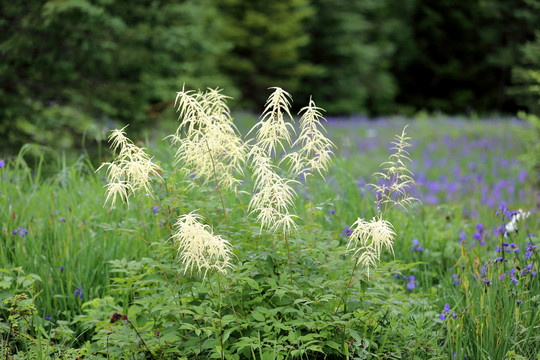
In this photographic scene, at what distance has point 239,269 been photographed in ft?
6.86

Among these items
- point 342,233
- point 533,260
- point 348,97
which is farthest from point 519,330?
point 348,97

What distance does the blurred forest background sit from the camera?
634 centimetres

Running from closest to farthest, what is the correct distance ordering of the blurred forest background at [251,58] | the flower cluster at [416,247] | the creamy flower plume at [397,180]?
the creamy flower plume at [397,180] → the flower cluster at [416,247] → the blurred forest background at [251,58]

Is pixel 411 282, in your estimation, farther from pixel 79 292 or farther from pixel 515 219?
pixel 79 292

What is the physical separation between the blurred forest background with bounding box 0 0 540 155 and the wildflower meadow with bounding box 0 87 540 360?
130cm

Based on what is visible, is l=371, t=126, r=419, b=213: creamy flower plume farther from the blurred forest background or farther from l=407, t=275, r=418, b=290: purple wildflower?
the blurred forest background

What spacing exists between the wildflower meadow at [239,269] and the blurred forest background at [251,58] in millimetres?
1301

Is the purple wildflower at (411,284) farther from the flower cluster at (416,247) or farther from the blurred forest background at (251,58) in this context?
the blurred forest background at (251,58)

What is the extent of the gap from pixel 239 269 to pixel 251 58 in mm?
14775

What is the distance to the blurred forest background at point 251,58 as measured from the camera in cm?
634

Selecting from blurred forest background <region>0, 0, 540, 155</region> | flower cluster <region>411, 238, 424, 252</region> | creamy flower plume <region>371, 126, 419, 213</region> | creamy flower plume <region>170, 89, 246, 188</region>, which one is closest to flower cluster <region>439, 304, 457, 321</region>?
creamy flower plume <region>371, 126, 419, 213</region>

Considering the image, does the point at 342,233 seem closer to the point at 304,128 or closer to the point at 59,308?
the point at 304,128

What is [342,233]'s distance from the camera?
3516 millimetres

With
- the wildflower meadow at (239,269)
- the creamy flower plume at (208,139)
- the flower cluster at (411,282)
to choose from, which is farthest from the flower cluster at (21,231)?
the flower cluster at (411,282)
